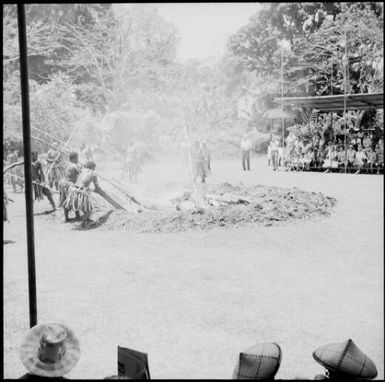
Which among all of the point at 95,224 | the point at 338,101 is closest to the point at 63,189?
the point at 95,224

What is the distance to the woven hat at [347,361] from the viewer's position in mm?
1674

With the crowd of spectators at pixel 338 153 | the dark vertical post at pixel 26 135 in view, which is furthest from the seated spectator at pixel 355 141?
the dark vertical post at pixel 26 135

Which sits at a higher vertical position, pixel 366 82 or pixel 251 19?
pixel 251 19

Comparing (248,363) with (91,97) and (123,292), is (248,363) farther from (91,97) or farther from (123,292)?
(91,97)

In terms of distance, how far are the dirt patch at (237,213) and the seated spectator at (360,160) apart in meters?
0.36

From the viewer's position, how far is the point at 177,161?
365 cm

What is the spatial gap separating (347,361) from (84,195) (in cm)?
290

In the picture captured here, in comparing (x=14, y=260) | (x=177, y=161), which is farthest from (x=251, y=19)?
(x=14, y=260)

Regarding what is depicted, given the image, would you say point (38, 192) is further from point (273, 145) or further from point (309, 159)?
point (309, 159)

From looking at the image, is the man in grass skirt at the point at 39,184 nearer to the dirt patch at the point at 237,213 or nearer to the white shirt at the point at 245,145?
the dirt patch at the point at 237,213

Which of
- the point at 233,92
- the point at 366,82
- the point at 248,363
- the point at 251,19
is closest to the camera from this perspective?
the point at 248,363

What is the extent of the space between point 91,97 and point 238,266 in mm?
1566

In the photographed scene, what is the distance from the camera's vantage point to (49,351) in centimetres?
165

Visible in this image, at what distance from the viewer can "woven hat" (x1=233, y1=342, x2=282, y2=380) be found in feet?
5.49
